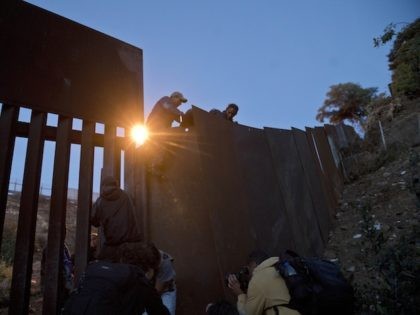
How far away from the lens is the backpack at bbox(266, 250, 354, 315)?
192cm

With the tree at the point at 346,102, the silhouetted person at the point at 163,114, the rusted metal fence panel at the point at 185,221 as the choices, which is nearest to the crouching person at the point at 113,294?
the rusted metal fence panel at the point at 185,221

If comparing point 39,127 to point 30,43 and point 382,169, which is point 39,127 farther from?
point 382,169

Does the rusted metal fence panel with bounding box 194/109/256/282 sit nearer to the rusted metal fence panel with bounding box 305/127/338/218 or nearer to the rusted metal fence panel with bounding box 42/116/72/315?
the rusted metal fence panel with bounding box 42/116/72/315

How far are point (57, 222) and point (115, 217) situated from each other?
560 millimetres

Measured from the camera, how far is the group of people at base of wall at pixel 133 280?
5.74 ft

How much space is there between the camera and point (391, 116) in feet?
35.9

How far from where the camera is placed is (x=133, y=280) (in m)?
1.85

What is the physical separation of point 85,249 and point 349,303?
2443mm

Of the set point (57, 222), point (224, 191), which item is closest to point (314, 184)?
point (224, 191)

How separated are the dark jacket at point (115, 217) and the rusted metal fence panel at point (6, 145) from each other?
798mm

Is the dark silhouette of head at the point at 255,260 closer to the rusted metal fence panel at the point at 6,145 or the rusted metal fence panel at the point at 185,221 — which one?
the rusted metal fence panel at the point at 185,221

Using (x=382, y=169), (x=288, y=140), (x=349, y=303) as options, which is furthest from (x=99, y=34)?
(x=382, y=169)

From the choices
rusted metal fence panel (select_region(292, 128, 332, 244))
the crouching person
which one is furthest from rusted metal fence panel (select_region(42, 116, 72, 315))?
rusted metal fence panel (select_region(292, 128, 332, 244))

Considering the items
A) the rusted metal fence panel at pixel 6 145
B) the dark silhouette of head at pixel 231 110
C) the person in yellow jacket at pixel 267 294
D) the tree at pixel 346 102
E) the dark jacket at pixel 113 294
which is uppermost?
the tree at pixel 346 102
